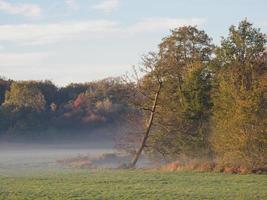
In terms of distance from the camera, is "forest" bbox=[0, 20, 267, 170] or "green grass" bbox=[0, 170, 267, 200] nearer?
"green grass" bbox=[0, 170, 267, 200]

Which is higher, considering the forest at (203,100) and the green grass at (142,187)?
the forest at (203,100)

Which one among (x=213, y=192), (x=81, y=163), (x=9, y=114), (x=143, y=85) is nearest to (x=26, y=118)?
(x=9, y=114)

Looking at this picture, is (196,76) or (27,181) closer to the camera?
(27,181)

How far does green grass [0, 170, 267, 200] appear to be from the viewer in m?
29.2

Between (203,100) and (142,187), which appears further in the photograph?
(203,100)

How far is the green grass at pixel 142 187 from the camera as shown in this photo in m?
29.2

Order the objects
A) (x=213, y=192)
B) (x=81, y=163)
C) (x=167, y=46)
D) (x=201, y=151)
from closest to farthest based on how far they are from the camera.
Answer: (x=213, y=192), (x=201, y=151), (x=167, y=46), (x=81, y=163)

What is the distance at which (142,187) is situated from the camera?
3322cm

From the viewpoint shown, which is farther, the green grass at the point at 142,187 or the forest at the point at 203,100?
the forest at the point at 203,100

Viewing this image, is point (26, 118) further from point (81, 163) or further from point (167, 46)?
point (167, 46)

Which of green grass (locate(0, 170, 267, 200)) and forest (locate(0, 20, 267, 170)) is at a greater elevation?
forest (locate(0, 20, 267, 170))

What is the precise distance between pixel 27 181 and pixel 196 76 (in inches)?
818

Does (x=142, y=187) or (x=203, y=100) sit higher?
(x=203, y=100)

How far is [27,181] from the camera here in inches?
1487
